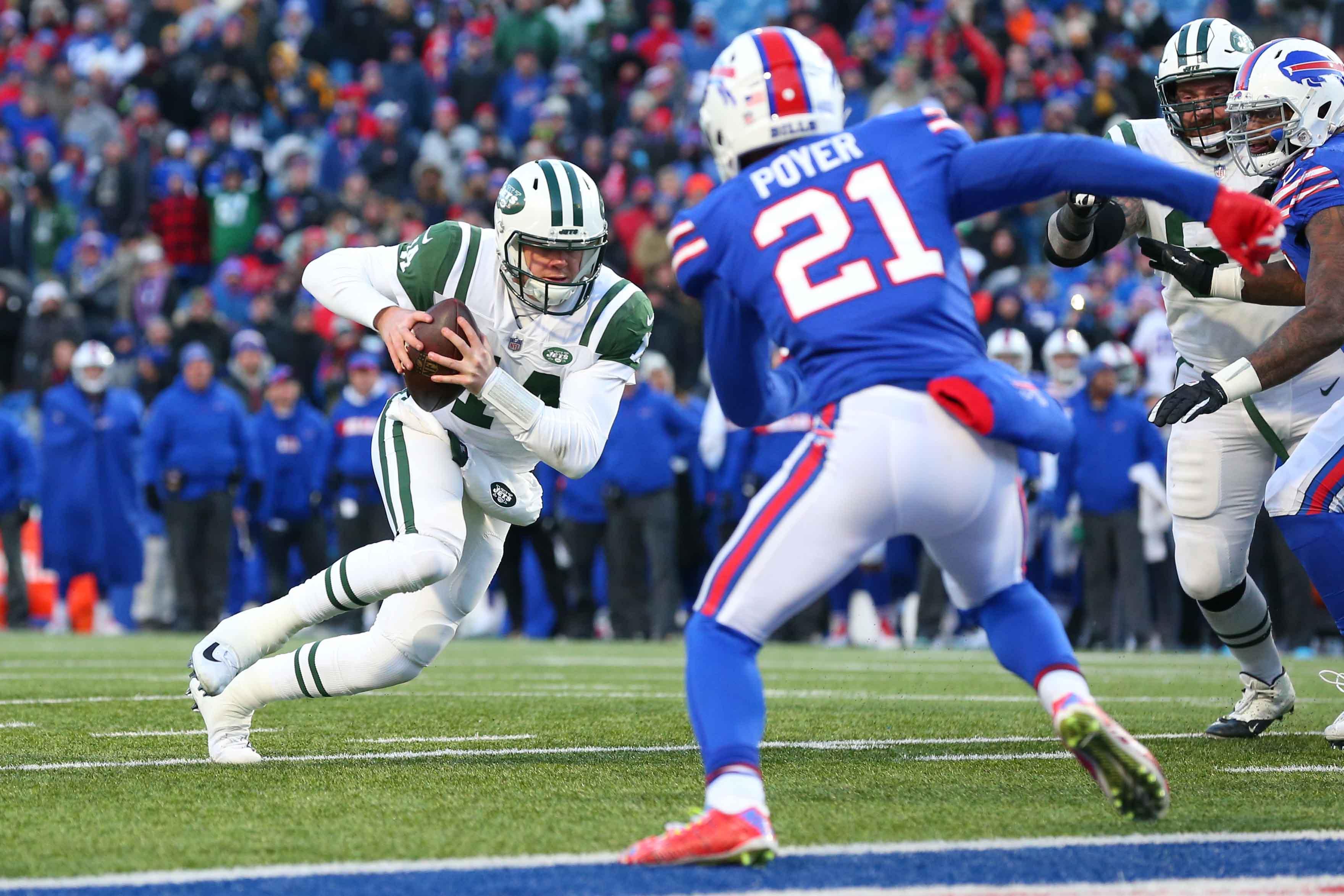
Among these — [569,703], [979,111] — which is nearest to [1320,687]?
[569,703]

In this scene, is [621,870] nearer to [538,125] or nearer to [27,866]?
[27,866]

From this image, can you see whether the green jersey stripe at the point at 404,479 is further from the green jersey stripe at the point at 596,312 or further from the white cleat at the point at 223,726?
the white cleat at the point at 223,726

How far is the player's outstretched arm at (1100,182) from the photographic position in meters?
3.36

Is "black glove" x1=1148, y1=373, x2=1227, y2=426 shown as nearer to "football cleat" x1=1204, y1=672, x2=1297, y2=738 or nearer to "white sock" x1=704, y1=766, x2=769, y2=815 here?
"football cleat" x1=1204, y1=672, x2=1297, y2=738

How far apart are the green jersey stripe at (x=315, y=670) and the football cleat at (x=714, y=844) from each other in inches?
67.3

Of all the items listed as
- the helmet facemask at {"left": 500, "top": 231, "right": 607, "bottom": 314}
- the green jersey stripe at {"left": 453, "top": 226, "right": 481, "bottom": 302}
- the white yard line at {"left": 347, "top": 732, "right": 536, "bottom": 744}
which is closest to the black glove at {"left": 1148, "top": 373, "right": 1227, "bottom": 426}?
the helmet facemask at {"left": 500, "top": 231, "right": 607, "bottom": 314}

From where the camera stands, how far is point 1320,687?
7.47m

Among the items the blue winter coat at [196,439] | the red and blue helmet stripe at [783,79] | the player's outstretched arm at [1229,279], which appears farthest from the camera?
the blue winter coat at [196,439]

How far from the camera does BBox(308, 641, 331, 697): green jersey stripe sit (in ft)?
15.3

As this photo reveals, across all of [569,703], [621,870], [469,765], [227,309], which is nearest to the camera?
[621,870]

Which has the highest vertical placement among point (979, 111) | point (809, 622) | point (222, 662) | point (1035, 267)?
point (979, 111)

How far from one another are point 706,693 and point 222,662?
69.0 inches

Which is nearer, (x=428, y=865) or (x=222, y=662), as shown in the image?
(x=428, y=865)

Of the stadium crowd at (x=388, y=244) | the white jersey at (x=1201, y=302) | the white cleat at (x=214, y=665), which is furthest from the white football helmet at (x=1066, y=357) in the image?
Result: the white cleat at (x=214, y=665)
